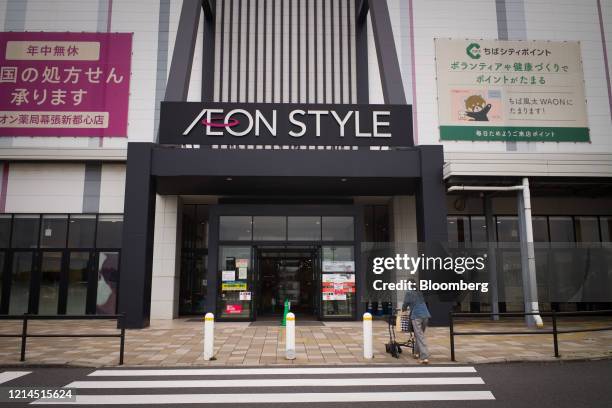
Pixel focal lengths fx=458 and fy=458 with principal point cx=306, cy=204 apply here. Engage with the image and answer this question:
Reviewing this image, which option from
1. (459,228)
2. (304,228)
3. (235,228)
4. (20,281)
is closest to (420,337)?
(304,228)

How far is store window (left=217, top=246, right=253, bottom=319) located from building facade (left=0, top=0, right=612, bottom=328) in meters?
0.05

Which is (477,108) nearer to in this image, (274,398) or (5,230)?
(274,398)

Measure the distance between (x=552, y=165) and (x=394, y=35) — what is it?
866cm

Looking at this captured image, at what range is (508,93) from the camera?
1867cm

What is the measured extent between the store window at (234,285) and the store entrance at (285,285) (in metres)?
1.40

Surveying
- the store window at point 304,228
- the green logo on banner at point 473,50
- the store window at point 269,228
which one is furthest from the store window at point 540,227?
the store window at point 269,228

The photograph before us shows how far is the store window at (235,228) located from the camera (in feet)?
56.5

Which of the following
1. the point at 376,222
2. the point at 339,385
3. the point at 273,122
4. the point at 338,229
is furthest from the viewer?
the point at 376,222

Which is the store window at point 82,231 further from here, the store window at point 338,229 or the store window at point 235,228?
the store window at point 338,229

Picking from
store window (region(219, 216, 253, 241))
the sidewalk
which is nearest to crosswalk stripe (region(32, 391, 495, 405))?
the sidewalk

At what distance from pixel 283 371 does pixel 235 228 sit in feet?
31.0

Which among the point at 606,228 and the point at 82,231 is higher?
the point at 606,228

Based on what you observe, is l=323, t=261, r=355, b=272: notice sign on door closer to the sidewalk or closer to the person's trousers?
the sidewalk

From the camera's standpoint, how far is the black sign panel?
14859 millimetres
